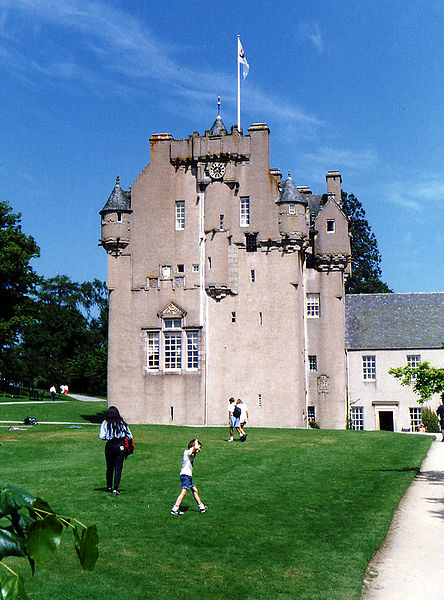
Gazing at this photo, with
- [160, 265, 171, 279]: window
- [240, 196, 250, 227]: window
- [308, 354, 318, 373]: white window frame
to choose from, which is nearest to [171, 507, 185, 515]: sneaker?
[160, 265, 171, 279]: window

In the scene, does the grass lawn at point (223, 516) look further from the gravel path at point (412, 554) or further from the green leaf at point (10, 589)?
the green leaf at point (10, 589)

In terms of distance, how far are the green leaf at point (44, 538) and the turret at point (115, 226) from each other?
49208 millimetres

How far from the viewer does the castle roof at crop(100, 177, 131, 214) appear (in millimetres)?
51562

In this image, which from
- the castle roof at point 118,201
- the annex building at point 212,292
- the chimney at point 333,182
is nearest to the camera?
the annex building at point 212,292

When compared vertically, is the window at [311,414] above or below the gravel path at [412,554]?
above

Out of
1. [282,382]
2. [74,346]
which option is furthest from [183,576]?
[74,346]

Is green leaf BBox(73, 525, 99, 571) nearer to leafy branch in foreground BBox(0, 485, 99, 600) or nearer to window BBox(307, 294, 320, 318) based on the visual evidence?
leafy branch in foreground BBox(0, 485, 99, 600)

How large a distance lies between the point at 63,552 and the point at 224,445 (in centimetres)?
1846

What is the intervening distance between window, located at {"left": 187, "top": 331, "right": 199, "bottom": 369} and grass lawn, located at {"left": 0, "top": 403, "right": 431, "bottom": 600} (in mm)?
17757

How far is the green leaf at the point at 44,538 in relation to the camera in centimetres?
270

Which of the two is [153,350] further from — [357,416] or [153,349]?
[357,416]

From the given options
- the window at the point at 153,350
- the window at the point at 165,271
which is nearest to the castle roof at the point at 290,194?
the window at the point at 165,271

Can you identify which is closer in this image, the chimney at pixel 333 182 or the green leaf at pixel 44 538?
the green leaf at pixel 44 538

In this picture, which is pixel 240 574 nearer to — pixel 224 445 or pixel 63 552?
pixel 63 552
